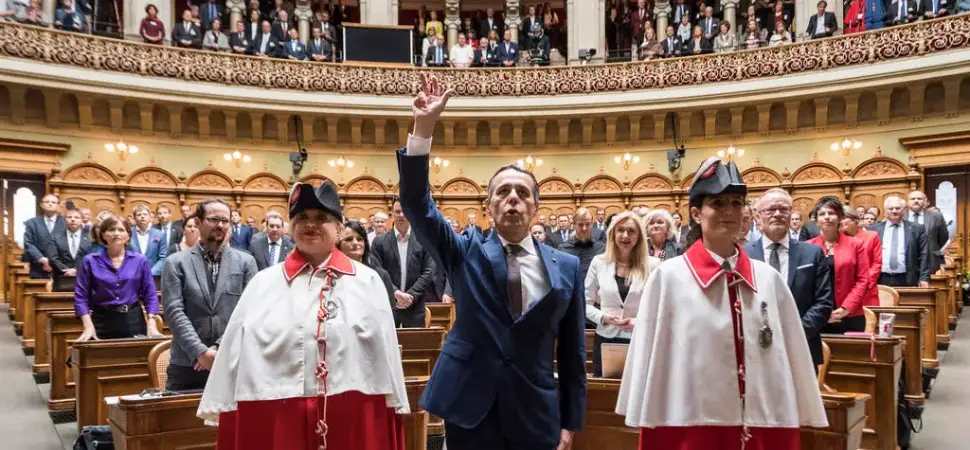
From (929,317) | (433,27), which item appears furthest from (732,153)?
(929,317)

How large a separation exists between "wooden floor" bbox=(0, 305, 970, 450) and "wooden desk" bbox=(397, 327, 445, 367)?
6.79 ft

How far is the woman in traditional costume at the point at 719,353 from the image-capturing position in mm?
1813

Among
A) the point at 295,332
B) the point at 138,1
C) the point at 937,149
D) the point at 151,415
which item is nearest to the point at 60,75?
the point at 138,1

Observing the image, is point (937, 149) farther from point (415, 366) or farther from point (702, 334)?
point (702, 334)

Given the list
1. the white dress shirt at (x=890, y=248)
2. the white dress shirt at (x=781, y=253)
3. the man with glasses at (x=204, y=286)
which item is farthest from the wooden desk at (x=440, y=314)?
the white dress shirt at (x=890, y=248)

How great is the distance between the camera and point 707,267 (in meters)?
1.90

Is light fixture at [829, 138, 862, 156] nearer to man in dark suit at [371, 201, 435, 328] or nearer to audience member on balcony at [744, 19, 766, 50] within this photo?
audience member on balcony at [744, 19, 766, 50]

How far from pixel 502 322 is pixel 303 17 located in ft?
46.0

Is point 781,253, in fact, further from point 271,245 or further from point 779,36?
point 779,36

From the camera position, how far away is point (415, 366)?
14.5 feet

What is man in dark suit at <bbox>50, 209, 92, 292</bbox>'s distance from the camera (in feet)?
21.3

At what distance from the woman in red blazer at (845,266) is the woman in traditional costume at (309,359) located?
9.90ft

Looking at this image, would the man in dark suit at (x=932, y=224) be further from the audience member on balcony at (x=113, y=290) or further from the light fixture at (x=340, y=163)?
the light fixture at (x=340, y=163)

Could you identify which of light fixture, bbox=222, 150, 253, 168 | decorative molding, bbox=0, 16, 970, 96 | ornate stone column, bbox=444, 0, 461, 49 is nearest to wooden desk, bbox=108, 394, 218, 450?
decorative molding, bbox=0, 16, 970, 96
